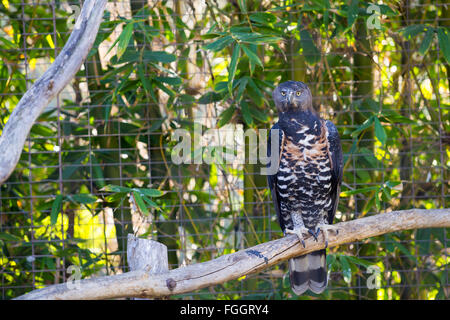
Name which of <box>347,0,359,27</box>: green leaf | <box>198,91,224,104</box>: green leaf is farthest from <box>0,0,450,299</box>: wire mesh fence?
<box>347,0,359,27</box>: green leaf

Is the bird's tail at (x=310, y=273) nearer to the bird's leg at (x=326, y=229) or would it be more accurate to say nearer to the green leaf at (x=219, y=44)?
the bird's leg at (x=326, y=229)

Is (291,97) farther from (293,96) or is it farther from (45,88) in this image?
(45,88)

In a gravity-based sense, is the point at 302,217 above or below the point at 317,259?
above

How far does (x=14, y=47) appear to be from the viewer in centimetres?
320

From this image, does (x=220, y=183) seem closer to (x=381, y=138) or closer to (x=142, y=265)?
(x=381, y=138)

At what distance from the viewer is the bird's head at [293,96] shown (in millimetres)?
2438

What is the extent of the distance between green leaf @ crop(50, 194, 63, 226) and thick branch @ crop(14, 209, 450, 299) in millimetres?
1016

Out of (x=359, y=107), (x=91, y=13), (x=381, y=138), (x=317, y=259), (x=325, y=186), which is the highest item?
(x=91, y=13)

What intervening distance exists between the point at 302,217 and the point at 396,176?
113 centimetres

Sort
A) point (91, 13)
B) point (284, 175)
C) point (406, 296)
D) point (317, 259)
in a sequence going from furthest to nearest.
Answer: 1. point (406, 296)
2. point (317, 259)
3. point (284, 175)
4. point (91, 13)

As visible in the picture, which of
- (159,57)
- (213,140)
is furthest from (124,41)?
(213,140)

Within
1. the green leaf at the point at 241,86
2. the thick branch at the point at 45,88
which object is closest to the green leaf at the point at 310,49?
the green leaf at the point at 241,86

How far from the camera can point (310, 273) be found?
2699mm

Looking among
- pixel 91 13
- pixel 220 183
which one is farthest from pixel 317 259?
pixel 91 13
